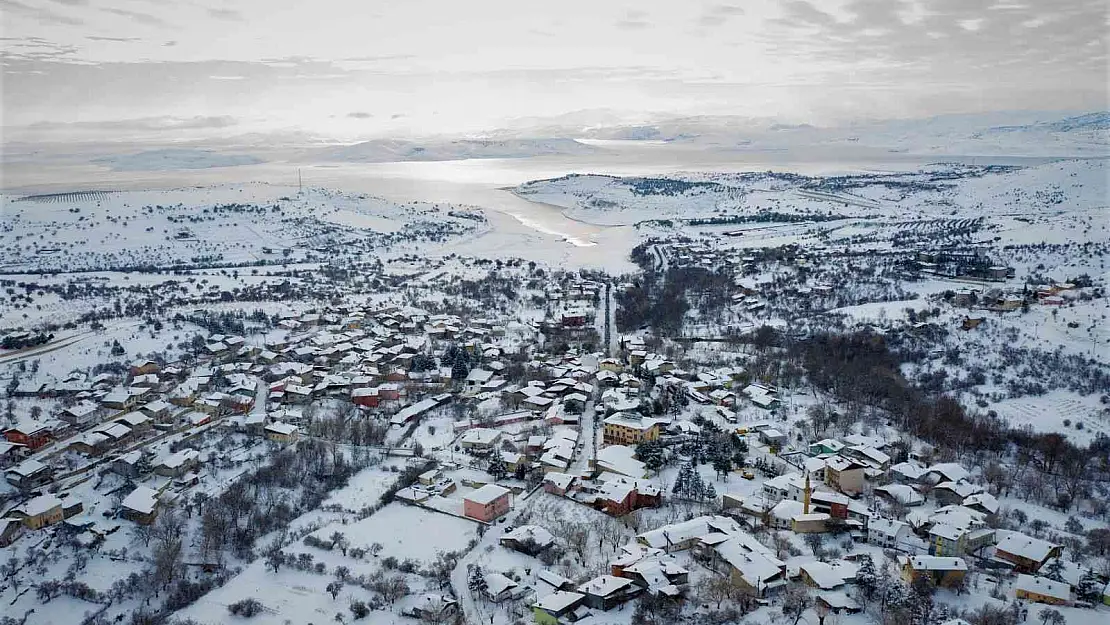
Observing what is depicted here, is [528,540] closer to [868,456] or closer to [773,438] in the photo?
[773,438]

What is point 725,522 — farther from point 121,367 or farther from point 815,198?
point 815,198

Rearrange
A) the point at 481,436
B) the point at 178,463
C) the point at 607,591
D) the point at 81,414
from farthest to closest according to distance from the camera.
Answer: the point at 81,414 → the point at 481,436 → the point at 178,463 → the point at 607,591

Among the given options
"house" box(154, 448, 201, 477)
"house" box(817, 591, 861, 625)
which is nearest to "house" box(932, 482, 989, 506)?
"house" box(817, 591, 861, 625)

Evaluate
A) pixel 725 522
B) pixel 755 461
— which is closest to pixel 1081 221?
pixel 755 461

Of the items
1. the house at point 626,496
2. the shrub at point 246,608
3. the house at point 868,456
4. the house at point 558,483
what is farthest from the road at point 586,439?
the shrub at point 246,608

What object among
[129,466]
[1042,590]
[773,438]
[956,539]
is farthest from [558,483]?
[129,466]

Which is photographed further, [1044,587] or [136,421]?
[136,421]

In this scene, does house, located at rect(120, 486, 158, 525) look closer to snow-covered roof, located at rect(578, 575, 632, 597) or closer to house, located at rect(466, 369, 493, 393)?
snow-covered roof, located at rect(578, 575, 632, 597)
